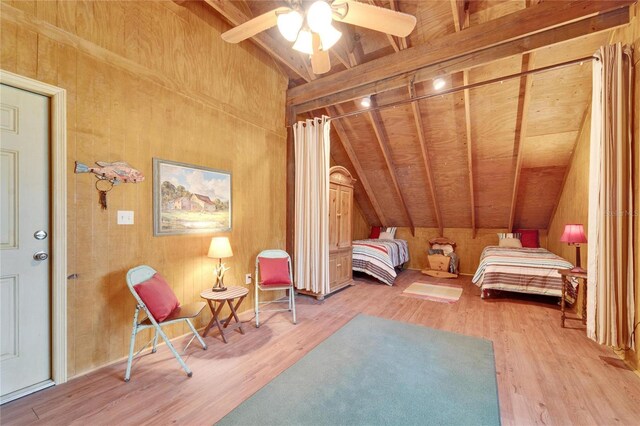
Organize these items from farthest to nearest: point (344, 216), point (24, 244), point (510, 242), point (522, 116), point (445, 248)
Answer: point (445, 248), point (510, 242), point (344, 216), point (522, 116), point (24, 244)

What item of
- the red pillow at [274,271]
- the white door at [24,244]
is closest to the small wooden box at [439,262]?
the red pillow at [274,271]

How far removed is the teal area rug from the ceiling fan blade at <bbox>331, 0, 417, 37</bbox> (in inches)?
97.1

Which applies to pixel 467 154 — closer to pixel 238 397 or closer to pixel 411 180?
pixel 411 180

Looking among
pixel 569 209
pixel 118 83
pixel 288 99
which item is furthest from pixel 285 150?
pixel 569 209

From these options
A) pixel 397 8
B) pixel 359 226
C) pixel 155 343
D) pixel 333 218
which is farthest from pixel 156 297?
pixel 359 226

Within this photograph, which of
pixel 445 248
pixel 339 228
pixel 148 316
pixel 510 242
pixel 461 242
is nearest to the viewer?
pixel 148 316

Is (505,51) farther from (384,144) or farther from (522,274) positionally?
(522,274)

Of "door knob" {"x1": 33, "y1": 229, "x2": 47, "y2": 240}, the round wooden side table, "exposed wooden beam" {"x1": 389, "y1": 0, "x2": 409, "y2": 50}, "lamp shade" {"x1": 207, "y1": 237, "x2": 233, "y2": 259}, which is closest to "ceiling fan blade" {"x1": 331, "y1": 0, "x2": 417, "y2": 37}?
"exposed wooden beam" {"x1": 389, "y1": 0, "x2": 409, "y2": 50}

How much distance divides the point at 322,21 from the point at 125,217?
2.18m

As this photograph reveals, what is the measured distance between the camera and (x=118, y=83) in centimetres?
225

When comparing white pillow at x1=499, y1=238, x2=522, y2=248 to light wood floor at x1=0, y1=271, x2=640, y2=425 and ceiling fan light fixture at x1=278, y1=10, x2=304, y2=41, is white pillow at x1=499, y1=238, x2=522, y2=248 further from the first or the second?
ceiling fan light fixture at x1=278, y1=10, x2=304, y2=41

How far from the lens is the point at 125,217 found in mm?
2297

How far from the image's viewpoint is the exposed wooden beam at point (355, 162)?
15.9 feet

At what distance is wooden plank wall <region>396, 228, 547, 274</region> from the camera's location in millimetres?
5996
